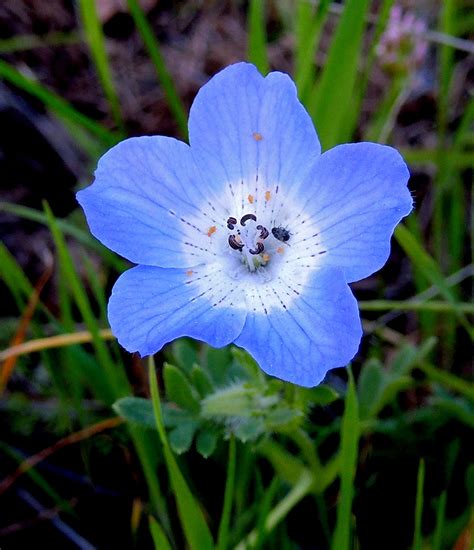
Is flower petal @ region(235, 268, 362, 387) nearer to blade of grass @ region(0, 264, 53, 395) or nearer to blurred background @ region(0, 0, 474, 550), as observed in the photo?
blurred background @ region(0, 0, 474, 550)

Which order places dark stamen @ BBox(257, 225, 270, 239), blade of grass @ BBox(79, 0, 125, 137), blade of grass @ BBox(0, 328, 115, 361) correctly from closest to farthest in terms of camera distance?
dark stamen @ BBox(257, 225, 270, 239)
blade of grass @ BBox(0, 328, 115, 361)
blade of grass @ BBox(79, 0, 125, 137)

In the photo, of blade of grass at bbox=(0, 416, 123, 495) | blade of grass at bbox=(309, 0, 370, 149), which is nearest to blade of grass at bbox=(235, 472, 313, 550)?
blade of grass at bbox=(0, 416, 123, 495)

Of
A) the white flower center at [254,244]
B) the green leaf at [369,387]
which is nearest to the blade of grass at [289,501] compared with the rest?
the green leaf at [369,387]

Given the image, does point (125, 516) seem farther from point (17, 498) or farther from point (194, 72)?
point (194, 72)

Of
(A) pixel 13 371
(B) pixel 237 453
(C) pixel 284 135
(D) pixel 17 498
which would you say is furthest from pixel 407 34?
(D) pixel 17 498

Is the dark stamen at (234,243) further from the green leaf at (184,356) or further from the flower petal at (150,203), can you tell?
the green leaf at (184,356)

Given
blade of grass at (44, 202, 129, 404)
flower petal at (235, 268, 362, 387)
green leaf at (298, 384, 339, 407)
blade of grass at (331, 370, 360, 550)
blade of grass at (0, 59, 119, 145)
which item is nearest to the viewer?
flower petal at (235, 268, 362, 387)

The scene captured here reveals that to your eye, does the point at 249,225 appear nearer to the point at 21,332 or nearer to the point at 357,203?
the point at 357,203

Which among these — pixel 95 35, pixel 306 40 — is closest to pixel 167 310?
pixel 306 40
